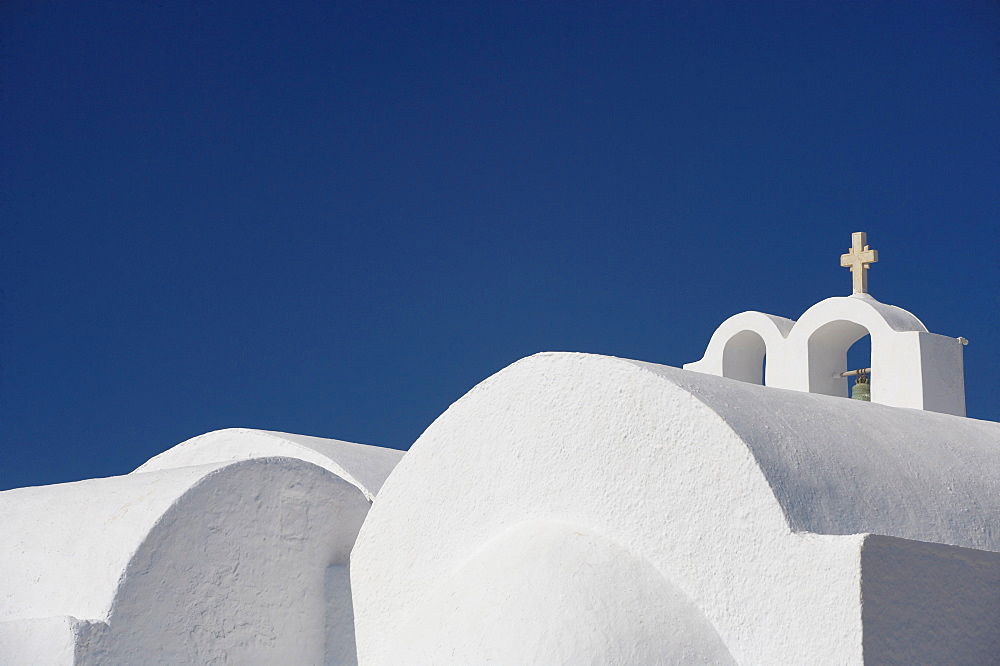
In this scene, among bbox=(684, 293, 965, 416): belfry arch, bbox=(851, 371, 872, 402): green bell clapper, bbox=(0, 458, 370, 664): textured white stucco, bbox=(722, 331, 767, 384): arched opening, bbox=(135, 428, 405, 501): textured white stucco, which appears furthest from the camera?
bbox=(722, 331, 767, 384): arched opening

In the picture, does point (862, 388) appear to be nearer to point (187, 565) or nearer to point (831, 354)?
point (831, 354)

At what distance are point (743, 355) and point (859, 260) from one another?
1.30 metres

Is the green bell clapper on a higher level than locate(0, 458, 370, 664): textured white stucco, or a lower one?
higher

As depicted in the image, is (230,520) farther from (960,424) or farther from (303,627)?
(960,424)

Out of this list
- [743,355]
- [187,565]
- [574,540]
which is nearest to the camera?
[574,540]

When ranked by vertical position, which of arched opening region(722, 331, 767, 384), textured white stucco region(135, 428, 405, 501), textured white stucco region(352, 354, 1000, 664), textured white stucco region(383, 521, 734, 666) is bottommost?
textured white stucco region(383, 521, 734, 666)

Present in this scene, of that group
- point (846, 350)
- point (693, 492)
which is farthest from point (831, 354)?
point (693, 492)

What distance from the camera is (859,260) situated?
973 cm

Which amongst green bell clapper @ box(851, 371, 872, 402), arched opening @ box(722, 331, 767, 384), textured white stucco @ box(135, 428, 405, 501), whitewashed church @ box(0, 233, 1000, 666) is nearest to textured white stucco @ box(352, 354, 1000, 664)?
whitewashed church @ box(0, 233, 1000, 666)

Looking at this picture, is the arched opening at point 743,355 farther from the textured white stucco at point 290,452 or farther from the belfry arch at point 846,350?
the textured white stucco at point 290,452

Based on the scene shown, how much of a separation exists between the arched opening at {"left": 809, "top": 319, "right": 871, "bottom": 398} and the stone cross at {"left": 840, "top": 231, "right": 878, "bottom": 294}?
1.34ft

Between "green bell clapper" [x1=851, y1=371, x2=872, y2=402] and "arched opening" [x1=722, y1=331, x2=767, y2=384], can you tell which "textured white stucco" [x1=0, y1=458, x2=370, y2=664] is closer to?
"arched opening" [x1=722, y1=331, x2=767, y2=384]

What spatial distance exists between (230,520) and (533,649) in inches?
118

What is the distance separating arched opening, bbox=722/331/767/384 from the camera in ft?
32.2
